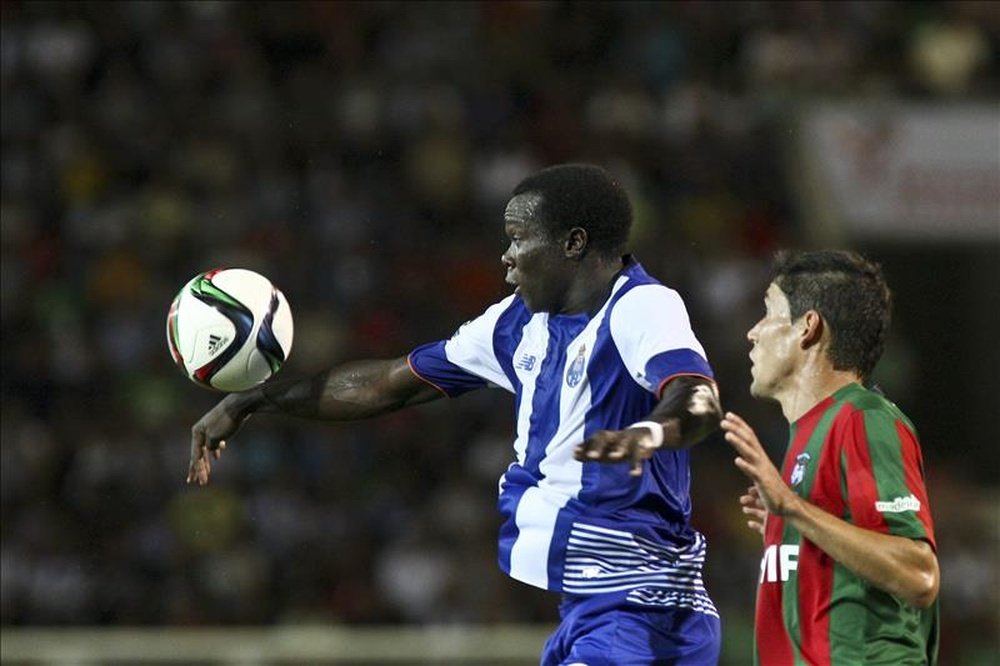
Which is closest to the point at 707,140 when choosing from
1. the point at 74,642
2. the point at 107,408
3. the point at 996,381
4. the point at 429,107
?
the point at 429,107

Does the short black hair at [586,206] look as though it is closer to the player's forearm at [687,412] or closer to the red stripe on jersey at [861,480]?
the player's forearm at [687,412]

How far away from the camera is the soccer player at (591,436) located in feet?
15.6

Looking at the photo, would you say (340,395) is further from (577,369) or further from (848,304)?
(848,304)

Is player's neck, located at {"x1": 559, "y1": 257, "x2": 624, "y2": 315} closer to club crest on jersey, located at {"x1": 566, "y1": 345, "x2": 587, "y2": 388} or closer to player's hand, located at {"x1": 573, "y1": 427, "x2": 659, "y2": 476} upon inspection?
club crest on jersey, located at {"x1": 566, "y1": 345, "x2": 587, "y2": 388}

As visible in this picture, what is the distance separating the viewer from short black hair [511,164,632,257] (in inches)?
194

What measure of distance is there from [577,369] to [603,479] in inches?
12.7

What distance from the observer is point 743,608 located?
10922 millimetres

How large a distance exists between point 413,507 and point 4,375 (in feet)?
9.88

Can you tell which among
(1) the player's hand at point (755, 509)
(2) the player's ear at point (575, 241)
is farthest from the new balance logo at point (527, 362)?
(1) the player's hand at point (755, 509)

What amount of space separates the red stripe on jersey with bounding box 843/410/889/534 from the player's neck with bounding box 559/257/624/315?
0.97 meters

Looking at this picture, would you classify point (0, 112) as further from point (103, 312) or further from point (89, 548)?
point (89, 548)

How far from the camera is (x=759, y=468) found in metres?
3.93

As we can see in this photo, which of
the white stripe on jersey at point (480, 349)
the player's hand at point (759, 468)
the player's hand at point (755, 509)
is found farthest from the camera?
the white stripe on jersey at point (480, 349)

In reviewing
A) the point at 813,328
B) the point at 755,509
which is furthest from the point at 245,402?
the point at 813,328
